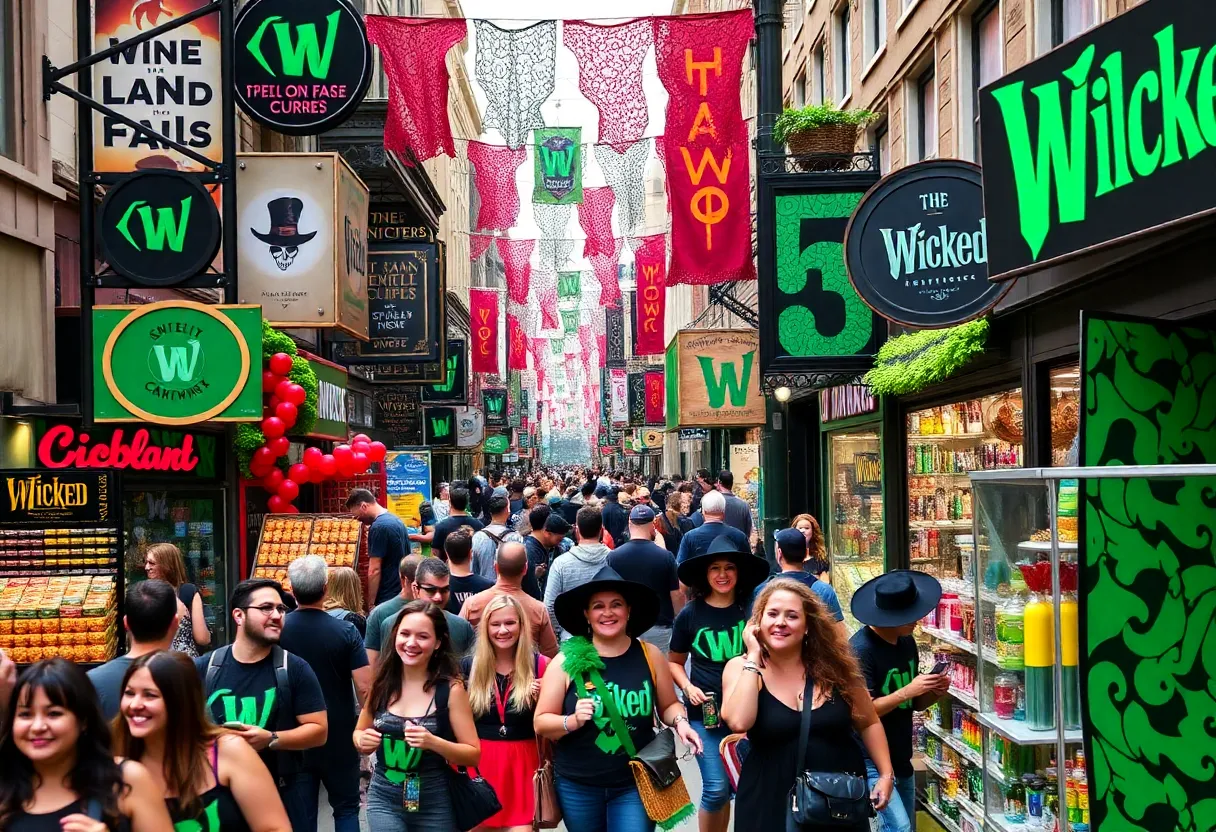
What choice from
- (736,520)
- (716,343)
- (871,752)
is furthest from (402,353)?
(871,752)

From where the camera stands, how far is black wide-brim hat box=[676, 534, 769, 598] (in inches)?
294

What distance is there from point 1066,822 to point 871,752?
0.93m

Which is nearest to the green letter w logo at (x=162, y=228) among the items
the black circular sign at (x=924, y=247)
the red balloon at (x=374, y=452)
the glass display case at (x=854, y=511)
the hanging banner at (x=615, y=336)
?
the red balloon at (x=374, y=452)

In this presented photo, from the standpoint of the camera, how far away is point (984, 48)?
12125 mm

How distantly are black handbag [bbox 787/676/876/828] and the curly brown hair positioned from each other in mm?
165

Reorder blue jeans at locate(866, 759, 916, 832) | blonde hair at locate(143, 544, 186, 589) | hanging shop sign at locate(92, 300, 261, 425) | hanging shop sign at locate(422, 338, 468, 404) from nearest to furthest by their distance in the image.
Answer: blue jeans at locate(866, 759, 916, 832) → blonde hair at locate(143, 544, 186, 589) → hanging shop sign at locate(92, 300, 261, 425) → hanging shop sign at locate(422, 338, 468, 404)

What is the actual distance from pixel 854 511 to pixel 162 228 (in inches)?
332

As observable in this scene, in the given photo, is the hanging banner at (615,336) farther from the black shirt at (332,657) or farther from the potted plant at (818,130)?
the black shirt at (332,657)

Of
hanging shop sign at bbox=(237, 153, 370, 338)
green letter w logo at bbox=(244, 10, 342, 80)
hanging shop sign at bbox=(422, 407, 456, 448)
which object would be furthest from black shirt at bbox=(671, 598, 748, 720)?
hanging shop sign at bbox=(422, 407, 456, 448)

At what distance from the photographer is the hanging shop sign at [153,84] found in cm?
1330

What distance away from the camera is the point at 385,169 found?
2319 centimetres

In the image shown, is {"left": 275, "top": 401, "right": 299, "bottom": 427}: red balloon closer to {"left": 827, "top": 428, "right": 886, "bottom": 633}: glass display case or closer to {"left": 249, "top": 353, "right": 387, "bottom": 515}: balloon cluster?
{"left": 249, "top": 353, "right": 387, "bottom": 515}: balloon cluster

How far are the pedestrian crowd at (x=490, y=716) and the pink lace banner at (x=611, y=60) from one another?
7.40 m

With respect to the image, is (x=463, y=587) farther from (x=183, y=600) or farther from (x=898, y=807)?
(x=898, y=807)
